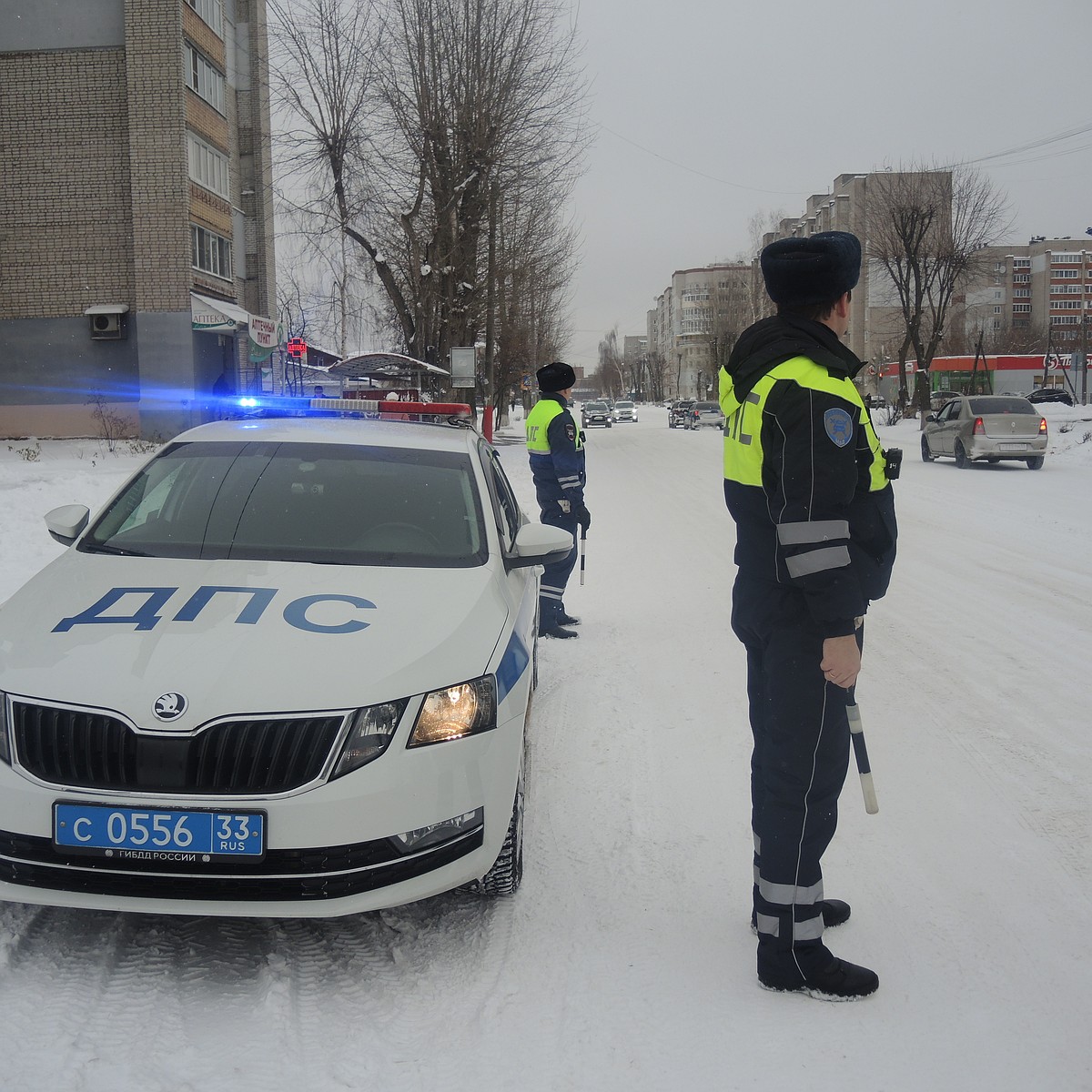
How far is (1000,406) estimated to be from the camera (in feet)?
71.1

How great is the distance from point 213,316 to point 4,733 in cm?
2744

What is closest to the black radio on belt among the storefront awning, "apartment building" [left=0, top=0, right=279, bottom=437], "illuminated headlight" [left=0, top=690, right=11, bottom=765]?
"illuminated headlight" [left=0, top=690, right=11, bottom=765]

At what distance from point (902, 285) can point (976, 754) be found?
133 ft

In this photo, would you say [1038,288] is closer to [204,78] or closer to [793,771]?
[204,78]

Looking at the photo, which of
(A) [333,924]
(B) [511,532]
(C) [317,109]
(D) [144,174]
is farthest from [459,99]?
(A) [333,924]

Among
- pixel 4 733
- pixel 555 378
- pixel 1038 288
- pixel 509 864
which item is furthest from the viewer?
pixel 1038 288

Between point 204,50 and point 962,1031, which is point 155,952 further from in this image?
point 204,50

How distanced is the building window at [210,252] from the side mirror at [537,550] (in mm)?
27607

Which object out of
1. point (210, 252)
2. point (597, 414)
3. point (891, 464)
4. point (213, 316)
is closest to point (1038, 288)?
point (597, 414)

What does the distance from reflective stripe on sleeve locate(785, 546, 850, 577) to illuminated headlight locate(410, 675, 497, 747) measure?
994 mm

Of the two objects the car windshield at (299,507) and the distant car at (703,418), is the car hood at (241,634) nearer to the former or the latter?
the car windshield at (299,507)

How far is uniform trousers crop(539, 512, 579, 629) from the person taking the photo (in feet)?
23.5

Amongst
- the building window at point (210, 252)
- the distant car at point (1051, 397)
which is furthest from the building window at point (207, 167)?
the distant car at point (1051, 397)

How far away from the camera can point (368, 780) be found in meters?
2.79
